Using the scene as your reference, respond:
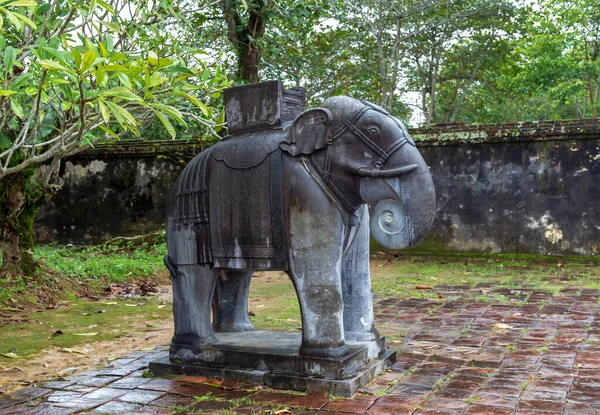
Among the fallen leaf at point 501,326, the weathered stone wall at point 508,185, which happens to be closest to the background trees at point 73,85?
the fallen leaf at point 501,326

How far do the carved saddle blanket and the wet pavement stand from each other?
0.81 m

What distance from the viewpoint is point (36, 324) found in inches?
240

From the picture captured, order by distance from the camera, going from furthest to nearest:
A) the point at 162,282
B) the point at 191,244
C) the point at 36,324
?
the point at 162,282
the point at 36,324
the point at 191,244

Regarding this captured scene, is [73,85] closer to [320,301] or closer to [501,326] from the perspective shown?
[320,301]

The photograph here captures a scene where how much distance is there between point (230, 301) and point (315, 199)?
4.49 ft

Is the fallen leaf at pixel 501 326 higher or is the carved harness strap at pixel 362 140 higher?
the carved harness strap at pixel 362 140

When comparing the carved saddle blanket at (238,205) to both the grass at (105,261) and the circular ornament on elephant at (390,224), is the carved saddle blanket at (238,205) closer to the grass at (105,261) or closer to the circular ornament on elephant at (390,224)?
the circular ornament on elephant at (390,224)

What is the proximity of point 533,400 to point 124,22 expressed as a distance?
13.2 feet

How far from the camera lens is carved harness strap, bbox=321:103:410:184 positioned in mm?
3920

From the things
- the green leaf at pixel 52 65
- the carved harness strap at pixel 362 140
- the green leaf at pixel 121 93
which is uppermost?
the green leaf at pixel 52 65

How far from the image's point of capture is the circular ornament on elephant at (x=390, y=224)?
3975 mm

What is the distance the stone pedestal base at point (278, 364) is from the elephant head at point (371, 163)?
0.78 m

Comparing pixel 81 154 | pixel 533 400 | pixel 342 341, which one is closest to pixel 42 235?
pixel 81 154

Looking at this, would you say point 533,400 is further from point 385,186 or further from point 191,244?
point 191,244
